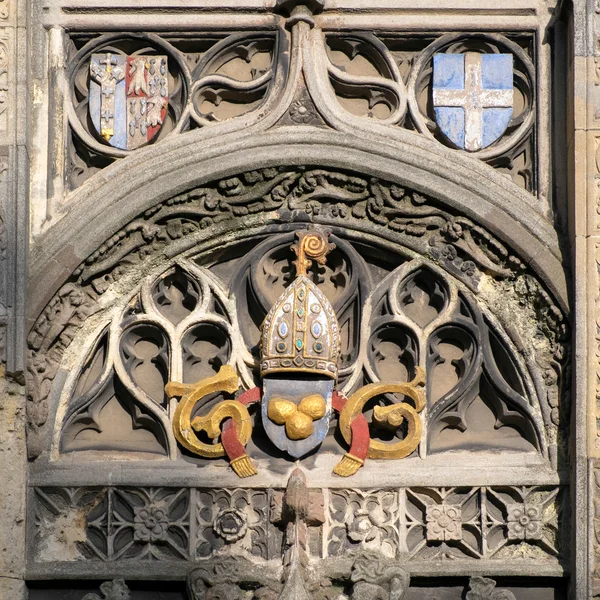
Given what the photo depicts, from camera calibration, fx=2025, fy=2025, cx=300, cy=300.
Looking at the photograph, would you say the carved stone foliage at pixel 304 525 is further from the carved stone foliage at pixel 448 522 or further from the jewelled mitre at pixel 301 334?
the jewelled mitre at pixel 301 334

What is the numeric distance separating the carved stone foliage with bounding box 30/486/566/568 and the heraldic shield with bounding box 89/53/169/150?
225 centimetres

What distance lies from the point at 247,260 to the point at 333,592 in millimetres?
2164

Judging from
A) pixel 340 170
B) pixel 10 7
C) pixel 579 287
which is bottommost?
pixel 579 287

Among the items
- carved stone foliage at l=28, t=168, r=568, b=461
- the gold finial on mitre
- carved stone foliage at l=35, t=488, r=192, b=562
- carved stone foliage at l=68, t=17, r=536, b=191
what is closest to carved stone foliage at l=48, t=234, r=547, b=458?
carved stone foliage at l=28, t=168, r=568, b=461

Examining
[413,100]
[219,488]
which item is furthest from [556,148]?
[219,488]

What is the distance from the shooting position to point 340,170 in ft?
41.4

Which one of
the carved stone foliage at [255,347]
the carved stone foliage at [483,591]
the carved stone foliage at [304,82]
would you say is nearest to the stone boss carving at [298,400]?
the carved stone foliage at [255,347]

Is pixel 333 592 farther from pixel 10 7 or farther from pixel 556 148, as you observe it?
pixel 10 7

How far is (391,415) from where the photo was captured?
1250cm

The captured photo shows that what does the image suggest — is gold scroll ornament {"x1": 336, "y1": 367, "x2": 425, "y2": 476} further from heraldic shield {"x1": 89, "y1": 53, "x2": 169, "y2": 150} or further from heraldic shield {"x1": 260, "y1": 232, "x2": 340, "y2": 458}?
heraldic shield {"x1": 89, "y1": 53, "x2": 169, "y2": 150}

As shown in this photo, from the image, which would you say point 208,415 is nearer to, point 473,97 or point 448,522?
point 448,522

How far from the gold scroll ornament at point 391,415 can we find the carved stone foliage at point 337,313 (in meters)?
0.11

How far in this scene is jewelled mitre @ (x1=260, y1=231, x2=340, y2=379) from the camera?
490 inches

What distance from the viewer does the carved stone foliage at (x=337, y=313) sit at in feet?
41.1
